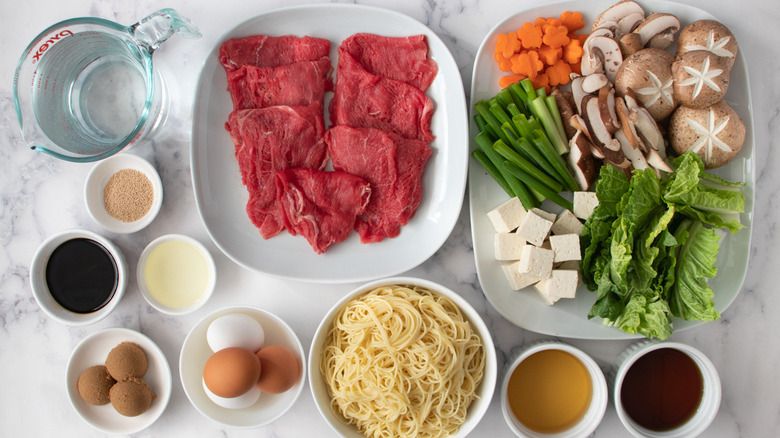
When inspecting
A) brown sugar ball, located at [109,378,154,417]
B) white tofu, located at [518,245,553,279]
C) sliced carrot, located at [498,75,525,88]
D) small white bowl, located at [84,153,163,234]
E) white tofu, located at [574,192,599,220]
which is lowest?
brown sugar ball, located at [109,378,154,417]

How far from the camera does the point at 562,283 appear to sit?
207 centimetres

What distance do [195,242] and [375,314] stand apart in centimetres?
90

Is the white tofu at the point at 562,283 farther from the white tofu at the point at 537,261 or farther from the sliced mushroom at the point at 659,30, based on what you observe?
the sliced mushroom at the point at 659,30

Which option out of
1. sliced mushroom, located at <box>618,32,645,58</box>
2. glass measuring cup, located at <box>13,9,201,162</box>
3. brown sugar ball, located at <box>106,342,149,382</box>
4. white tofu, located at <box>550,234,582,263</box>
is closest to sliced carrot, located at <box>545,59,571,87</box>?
sliced mushroom, located at <box>618,32,645,58</box>

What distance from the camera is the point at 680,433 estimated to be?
6.85ft

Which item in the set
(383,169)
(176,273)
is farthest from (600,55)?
(176,273)

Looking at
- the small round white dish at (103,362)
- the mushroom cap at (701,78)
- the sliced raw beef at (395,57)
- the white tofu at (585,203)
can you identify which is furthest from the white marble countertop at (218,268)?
the white tofu at (585,203)

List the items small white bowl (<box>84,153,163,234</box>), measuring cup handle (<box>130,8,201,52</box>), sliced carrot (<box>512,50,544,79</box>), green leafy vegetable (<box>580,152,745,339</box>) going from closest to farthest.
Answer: green leafy vegetable (<box>580,152,745,339</box>), measuring cup handle (<box>130,8,201,52</box>), sliced carrot (<box>512,50,544,79</box>), small white bowl (<box>84,153,163,234</box>)

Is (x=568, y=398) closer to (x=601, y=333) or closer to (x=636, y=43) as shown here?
(x=601, y=333)

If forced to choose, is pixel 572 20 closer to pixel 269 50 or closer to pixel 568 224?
pixel 568 224

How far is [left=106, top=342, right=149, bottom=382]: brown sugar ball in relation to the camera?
7.18 feet

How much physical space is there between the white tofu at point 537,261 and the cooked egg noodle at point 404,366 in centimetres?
36

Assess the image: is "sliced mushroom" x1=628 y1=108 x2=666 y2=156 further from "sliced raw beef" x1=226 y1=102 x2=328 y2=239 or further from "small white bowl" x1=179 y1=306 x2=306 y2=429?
"small white bowl" x1=179 y1=306 x2=306 y2=429

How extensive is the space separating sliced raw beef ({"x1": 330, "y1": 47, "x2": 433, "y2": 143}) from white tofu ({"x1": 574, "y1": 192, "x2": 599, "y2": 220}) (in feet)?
2.30
